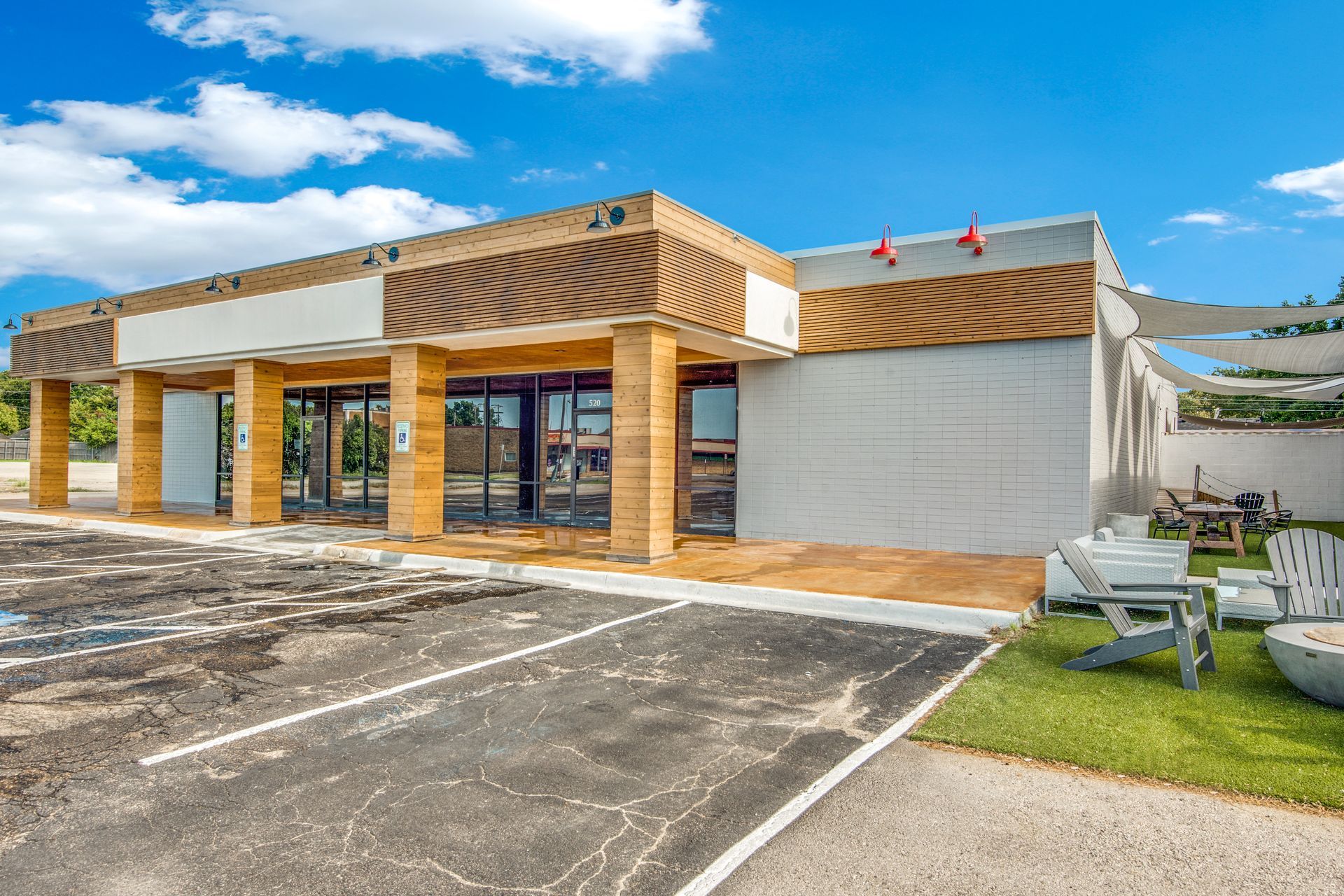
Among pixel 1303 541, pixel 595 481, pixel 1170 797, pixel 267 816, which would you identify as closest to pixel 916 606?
pixel 1303 541

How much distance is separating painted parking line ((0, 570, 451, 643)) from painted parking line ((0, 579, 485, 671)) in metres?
0.38

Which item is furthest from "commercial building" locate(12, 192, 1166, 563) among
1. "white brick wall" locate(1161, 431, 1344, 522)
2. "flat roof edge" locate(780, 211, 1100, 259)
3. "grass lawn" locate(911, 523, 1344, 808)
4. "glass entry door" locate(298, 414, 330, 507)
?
"white brick wall" locate(1161, 431, 1344, 522)

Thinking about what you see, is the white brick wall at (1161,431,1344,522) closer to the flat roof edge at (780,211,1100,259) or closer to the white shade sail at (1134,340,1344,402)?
the white shade sail at (1134,340,1344,402)

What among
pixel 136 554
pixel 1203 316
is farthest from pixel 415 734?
pixel 1203 316

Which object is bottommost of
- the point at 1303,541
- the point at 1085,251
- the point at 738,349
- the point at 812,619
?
the point at 812,619

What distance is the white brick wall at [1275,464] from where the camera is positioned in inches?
841

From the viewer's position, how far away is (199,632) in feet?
24.9

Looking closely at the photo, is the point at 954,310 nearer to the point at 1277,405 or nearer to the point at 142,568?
the point at 142,568

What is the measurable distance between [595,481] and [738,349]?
5.26 m

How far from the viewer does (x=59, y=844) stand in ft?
11.7

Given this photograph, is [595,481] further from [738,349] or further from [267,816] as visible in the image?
[267,816]

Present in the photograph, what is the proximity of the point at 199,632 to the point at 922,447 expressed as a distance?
34.3 feet

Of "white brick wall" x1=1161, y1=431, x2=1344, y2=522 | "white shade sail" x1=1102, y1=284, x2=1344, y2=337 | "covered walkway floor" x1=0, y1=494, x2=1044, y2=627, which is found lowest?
"covered walkway floor" x1=0, y1=494, x2=1044, y2=627

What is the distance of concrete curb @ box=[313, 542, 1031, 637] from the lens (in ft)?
26.5
